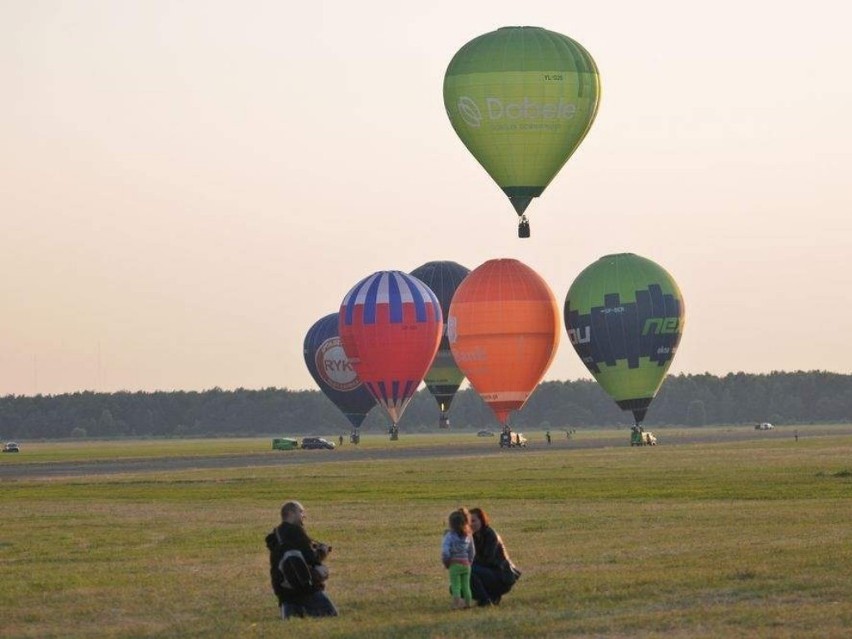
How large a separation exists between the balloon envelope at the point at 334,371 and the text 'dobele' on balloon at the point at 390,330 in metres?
14.1

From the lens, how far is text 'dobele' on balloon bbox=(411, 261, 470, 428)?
123 metres

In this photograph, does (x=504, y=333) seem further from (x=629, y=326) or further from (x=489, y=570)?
(x=489, y=570)

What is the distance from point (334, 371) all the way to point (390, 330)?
63.7 feet

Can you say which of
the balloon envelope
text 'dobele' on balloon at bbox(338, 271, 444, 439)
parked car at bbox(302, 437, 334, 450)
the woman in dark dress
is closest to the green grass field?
the woman in dark dress

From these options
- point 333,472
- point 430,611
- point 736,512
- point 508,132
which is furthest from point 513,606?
point 508,132

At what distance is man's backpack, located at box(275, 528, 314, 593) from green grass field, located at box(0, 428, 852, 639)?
1.56 feet

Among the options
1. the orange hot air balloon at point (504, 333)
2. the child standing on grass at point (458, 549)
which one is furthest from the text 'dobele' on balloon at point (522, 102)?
the child standing on grass at point (458, 549)

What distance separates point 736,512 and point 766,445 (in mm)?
57172

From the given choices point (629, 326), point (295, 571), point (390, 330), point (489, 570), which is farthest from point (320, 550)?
point (390, 330)

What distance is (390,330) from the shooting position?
357 feet

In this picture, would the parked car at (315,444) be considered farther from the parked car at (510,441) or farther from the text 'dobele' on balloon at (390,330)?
the parked car at (510,441)

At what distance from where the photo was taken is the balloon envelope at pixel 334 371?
127 m

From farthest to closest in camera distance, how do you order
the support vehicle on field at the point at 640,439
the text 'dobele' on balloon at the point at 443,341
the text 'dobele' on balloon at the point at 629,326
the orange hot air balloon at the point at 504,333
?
the text 'dobele' on balloon at the point at 443,341
the orange hot air balloon at the point at 504,333
the support vehicle on field at the point at 640,439
the text 'dobele' on balloon at the point at 629,326

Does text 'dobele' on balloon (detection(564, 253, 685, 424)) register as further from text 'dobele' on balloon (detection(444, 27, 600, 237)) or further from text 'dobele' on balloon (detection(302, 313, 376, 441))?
text 'dobele' on balloon (detection(302, 313, 376, 441))
